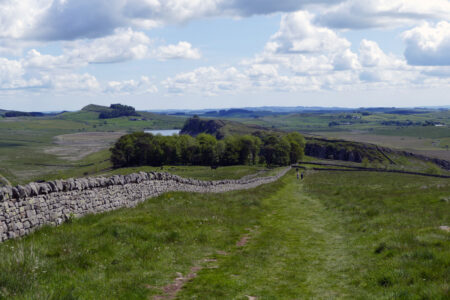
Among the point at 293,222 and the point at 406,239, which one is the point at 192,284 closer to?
the point at 406,239

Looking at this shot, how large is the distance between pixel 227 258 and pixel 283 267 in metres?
2.37

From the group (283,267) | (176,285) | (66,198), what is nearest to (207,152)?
(66,198)

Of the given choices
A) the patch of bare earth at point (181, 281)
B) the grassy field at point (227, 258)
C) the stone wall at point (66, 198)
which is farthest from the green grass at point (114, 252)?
the stone wall at point (66, 198)

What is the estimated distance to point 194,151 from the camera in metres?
146

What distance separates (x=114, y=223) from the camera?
15.8 metres

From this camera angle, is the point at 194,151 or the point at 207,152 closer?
the point at 207,152

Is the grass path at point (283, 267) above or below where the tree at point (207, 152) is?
above

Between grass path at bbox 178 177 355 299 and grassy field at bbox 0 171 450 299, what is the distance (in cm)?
3

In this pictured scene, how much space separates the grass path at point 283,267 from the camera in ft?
34.2

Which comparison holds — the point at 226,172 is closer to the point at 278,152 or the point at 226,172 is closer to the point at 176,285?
the point at 278,152

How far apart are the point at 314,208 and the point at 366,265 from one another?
1593cm

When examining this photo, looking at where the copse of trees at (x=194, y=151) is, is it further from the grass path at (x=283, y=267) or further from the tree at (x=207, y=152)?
the grass path at (x=283, y=267)

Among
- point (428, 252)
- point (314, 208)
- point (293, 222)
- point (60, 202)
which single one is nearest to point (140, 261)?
point (60, 202)

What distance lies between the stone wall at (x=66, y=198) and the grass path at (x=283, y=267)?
7.24 meters
